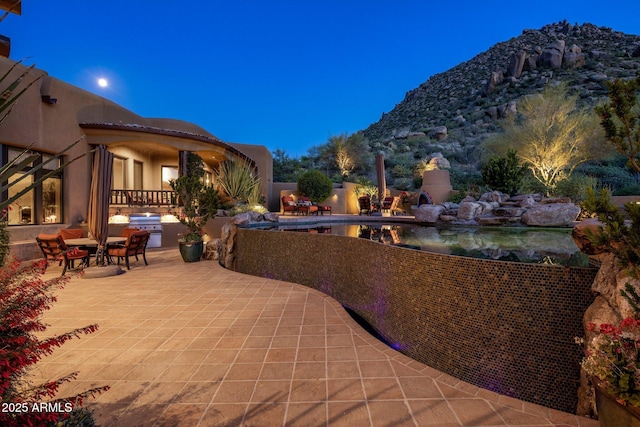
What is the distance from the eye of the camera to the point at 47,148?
8.23 m

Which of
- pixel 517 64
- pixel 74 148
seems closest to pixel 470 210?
pixel 74 148

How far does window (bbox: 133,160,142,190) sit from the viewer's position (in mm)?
12664

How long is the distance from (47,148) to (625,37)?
5677 cm

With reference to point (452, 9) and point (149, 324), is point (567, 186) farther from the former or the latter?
point (452, 9)

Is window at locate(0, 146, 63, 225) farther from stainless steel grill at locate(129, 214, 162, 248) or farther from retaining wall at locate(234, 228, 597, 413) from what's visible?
retaining wall at locate(234, 228, 597, 413)

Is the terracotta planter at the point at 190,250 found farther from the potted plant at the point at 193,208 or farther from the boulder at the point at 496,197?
the boulder at the point at 496,197

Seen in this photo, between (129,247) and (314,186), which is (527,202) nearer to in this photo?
(314,186)

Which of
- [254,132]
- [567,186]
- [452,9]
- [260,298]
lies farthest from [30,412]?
[254,132]

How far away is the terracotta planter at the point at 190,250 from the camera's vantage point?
7.46 metres

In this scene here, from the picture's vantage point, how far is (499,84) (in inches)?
1490

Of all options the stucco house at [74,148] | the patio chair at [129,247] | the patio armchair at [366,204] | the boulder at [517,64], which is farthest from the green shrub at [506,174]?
the boulder at [517,64]

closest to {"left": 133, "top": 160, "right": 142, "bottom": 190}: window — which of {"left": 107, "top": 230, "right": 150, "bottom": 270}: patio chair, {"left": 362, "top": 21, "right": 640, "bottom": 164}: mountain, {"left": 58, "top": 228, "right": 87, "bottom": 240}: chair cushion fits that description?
{"left": 58, "top": 228, "right": 87, "bottom": 240}: chair cushion

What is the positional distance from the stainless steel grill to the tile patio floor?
5500mm

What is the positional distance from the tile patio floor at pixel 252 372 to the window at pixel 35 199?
536 centimetres
